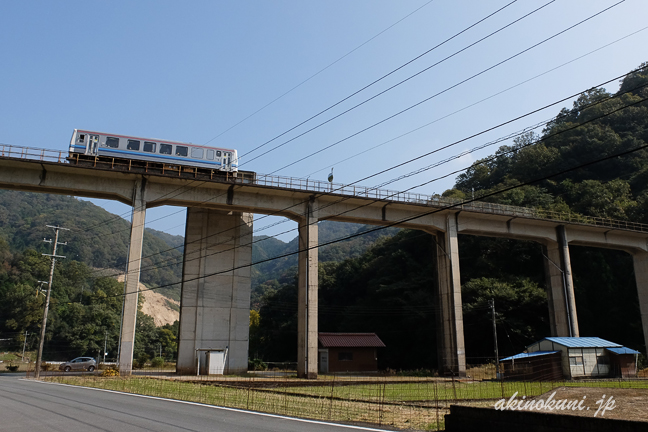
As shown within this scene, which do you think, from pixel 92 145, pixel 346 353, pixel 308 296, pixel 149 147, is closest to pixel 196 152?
pixel 149 147

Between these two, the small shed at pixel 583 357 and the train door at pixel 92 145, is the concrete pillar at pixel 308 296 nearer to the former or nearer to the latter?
the small shed at pixel 583 357

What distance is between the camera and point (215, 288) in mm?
44594

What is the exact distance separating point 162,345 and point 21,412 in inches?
4615

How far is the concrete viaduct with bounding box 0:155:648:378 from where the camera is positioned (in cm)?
3689

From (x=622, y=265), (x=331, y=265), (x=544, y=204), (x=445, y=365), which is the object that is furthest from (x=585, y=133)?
(x=445, y=365)

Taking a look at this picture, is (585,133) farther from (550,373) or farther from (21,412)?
(21,412)

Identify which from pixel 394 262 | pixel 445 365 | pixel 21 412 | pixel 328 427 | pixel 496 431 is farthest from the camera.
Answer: pixel 394 262

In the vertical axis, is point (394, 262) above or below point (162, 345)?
above

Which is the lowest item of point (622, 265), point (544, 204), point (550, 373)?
point (550, 373)

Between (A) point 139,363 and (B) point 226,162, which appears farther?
(A) point 139,363

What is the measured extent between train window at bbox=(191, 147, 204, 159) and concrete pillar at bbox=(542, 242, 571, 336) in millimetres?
36912

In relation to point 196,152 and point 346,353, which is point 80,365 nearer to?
point 196,152

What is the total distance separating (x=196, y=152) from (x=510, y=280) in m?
39.8

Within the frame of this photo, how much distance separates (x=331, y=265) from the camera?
89.8 metres
